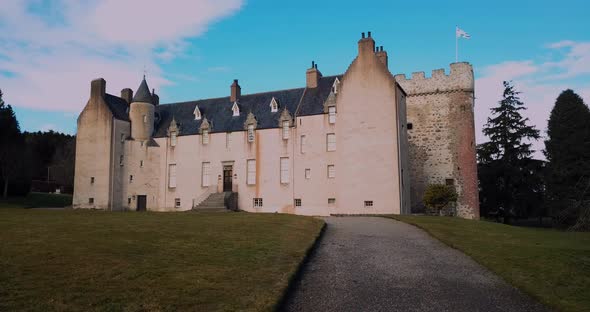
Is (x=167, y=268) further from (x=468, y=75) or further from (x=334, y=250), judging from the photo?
(x=468, y=75)

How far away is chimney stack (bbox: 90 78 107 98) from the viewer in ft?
140

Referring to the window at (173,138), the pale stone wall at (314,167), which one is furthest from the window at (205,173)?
the pale stone wall at (314,167)

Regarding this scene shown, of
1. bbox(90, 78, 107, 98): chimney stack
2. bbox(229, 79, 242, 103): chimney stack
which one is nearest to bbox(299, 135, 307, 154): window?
bbox(229, 79, 242, 103): chimney stack

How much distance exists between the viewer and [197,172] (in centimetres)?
4047

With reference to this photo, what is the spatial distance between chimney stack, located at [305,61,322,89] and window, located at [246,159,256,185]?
831cm

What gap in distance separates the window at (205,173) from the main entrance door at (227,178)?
169cm

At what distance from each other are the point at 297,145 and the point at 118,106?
19.1 metres

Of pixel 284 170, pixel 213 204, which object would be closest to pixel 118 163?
pixel 213 204

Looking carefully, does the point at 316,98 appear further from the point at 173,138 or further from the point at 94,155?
the point at 94,155

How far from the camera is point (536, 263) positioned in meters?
13.3

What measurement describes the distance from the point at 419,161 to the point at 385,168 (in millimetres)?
8617

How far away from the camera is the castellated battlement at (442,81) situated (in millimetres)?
39375

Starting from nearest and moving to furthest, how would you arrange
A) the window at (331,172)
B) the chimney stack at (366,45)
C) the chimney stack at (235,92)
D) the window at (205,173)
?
the chimney stack at (366,45) < the window at (331,172) < the window at (205,173) < the chimney stack at (235,92)

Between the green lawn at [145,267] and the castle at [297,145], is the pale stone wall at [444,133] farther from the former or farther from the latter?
the green lawn at [145,267]
